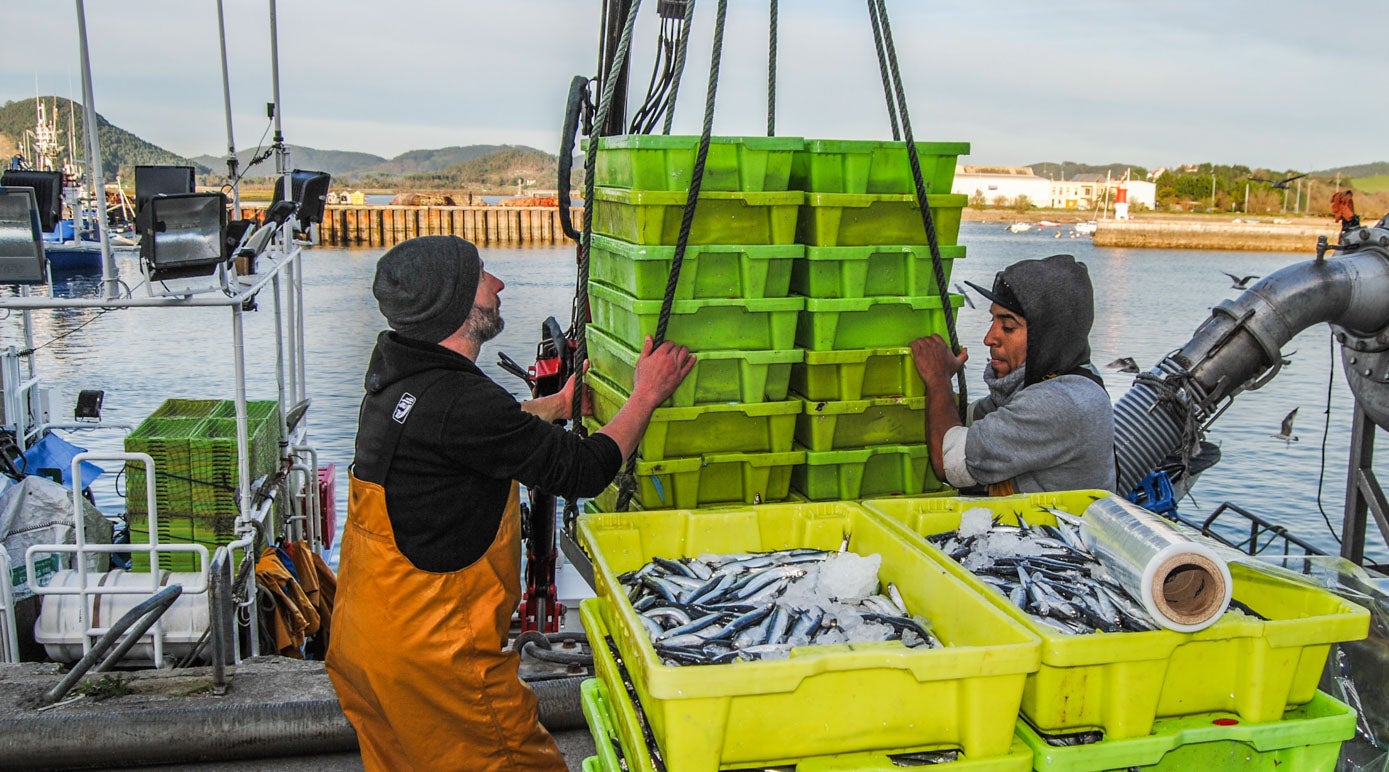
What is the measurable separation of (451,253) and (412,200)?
83969mm

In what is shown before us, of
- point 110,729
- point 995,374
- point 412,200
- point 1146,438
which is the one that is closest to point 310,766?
point 110,729

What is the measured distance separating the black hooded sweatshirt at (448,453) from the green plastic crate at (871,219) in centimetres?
137

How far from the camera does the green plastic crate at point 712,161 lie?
370 centimetres

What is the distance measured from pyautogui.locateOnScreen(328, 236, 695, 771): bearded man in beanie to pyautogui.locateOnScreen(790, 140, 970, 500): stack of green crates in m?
1.17

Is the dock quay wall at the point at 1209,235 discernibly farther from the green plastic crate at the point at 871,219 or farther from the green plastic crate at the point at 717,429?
the green plastic crate at the point at 717,429

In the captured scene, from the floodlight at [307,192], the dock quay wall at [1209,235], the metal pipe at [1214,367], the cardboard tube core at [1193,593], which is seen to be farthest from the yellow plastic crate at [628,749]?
the dock quay wall at [1209,235]

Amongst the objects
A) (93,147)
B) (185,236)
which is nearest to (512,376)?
(93,147)

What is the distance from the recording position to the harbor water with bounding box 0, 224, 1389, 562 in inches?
600

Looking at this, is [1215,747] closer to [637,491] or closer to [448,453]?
[448,453]

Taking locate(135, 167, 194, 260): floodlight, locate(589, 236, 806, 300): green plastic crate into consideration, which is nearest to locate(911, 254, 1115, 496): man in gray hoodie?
locate(589, 236, 806, 300): green plastic crate

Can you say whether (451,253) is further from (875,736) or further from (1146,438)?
(1146,438)

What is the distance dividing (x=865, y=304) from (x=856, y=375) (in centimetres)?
28

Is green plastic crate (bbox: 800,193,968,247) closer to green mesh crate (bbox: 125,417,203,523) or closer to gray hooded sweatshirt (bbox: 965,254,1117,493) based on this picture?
gray hooded sweatshirt (bbox: 965,254,1117,493)

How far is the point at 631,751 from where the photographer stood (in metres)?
2.51
